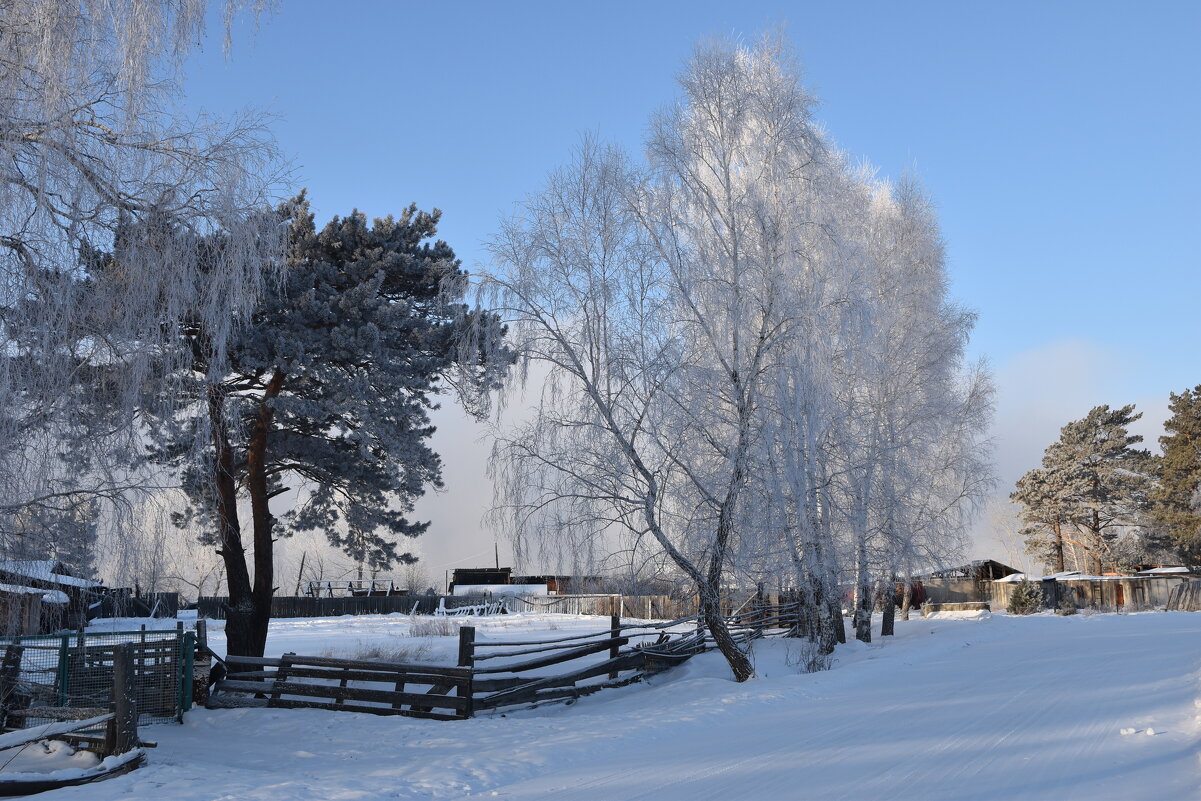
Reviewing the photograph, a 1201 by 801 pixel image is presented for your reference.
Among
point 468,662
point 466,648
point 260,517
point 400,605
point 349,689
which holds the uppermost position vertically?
point 260,517

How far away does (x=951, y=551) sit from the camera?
22.7 metres

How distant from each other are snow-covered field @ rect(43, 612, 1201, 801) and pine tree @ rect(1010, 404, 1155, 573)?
3811cm

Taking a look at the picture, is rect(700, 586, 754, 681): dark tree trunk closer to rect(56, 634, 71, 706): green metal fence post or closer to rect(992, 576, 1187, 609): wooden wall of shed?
rect(56, 634, 71, 706): green metal fence post

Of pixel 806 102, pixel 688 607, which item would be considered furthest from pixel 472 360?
pixel 688 607

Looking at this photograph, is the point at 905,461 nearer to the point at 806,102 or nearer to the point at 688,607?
the point at 806,102

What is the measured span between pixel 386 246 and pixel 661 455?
272 inches

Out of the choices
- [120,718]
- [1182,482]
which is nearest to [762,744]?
[120,718]

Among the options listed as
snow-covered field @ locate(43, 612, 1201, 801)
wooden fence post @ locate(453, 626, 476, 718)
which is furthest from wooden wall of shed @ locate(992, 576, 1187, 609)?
wooden fence post @ locate(453, 626, 476, 718)

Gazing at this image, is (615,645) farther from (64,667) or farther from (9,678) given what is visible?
(9,678)

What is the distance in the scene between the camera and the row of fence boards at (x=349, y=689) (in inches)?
489

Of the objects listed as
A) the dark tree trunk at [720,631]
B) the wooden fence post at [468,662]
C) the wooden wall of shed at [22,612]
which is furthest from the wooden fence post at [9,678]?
the dark tree trunk at [720,631]

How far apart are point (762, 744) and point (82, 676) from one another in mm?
8501

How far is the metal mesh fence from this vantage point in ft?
33.0

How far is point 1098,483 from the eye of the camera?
51.0 meters
